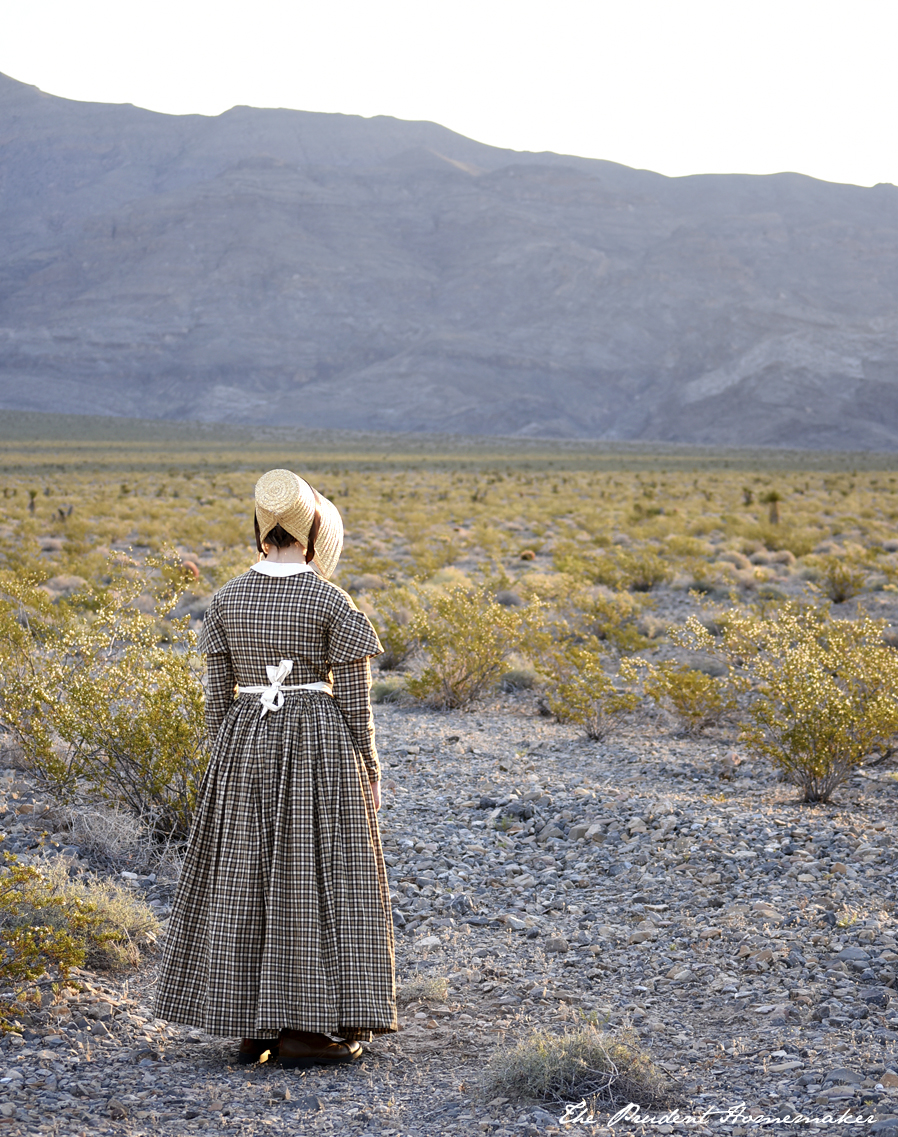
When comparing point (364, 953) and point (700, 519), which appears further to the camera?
point (700, 519)

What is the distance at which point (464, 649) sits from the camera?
9000 millimetres

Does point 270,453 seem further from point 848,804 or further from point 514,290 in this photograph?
point 514,290

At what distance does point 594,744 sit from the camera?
815 centimetres

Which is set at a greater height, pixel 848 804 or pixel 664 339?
pixel 664 339

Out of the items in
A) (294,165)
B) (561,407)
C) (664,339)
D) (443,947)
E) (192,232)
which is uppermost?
(294,165)

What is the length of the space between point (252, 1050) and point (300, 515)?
1.86 m

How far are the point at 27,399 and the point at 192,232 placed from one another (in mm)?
43192

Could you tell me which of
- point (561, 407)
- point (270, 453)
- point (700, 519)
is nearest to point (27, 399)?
point (561, 407)

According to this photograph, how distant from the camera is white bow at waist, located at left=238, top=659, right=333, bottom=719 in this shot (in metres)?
3.52

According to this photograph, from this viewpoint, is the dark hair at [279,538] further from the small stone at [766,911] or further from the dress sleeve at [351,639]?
the small stone at [766,911]

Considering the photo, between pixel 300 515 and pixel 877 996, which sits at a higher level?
pixel 300 515

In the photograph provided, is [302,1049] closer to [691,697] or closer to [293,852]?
[293,852]

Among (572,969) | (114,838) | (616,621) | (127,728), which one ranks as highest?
(127,728)

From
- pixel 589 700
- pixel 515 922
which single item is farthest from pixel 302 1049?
pixel 589 700
